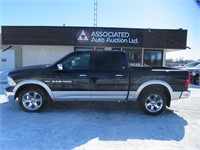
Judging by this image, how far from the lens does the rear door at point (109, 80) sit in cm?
540

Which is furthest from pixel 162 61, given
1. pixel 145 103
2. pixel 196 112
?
pixel 145 103

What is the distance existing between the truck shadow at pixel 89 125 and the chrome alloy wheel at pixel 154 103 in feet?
0.89

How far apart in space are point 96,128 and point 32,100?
2.33 meters

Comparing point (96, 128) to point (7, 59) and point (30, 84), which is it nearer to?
point (30, 84)

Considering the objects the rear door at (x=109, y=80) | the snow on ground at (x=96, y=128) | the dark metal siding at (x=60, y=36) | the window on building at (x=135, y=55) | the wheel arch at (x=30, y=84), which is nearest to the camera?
the snow on ground at (x=96, y=128)

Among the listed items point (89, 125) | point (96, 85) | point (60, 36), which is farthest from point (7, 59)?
point (89, 125)

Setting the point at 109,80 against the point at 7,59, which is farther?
the point at 7,59

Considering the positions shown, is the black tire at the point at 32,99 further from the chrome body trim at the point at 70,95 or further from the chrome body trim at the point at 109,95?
the chrome body trim at the point at 109,95

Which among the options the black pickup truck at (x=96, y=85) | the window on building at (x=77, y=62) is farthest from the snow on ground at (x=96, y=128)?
the window on building at (x=77, y=62)

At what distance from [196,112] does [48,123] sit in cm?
475

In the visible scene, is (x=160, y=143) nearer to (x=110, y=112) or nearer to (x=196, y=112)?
(x=110, y=112)

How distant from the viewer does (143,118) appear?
515cm

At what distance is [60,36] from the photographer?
11781 millimetres

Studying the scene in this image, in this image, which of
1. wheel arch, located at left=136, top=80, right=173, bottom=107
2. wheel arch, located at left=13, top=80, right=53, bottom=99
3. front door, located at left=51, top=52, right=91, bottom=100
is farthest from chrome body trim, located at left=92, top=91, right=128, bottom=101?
wheel arch, located at left=13, top=80, right=53, bottom=99
